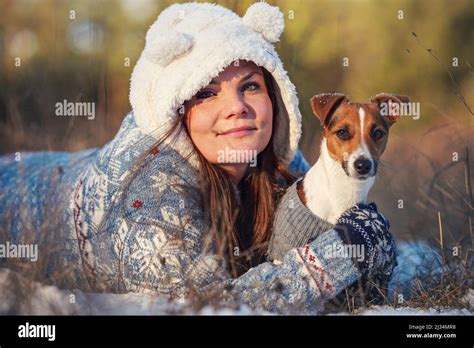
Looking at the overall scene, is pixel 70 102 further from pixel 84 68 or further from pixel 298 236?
pixel 298 236

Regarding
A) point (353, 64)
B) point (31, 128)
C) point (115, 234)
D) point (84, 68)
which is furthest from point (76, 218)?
point (353, 64)

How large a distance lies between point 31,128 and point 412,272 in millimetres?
3059

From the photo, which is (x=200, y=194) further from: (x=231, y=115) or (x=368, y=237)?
(x=368, y=237)

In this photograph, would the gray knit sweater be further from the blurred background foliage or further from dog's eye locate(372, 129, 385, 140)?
the blurred background foliage

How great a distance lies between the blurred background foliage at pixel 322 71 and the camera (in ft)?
15.2

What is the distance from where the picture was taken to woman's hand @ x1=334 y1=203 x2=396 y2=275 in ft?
9.76

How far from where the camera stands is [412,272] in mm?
3701

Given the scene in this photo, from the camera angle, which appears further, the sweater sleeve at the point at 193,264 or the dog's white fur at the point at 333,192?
the dog's white fur at the point at 333,192
